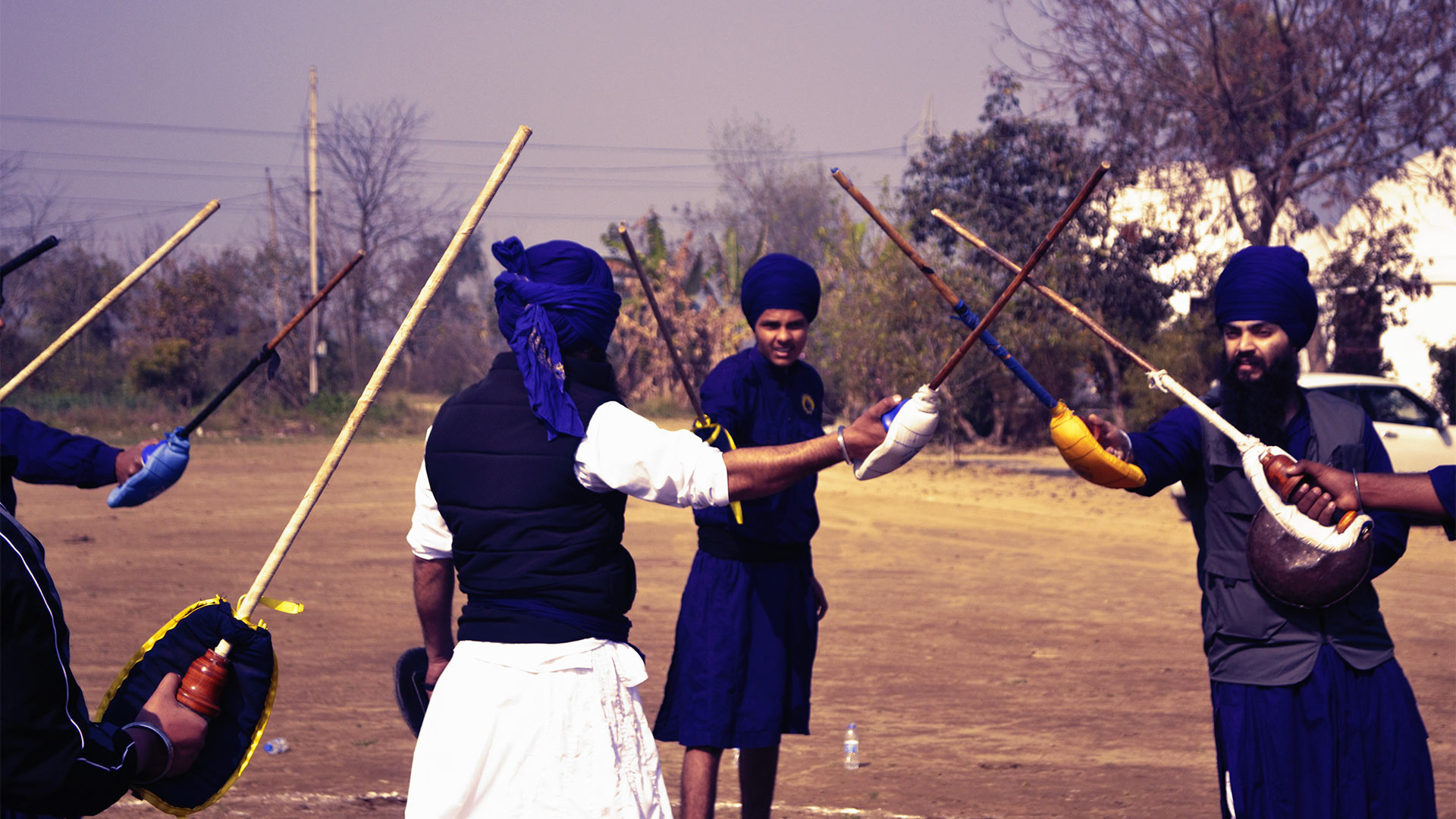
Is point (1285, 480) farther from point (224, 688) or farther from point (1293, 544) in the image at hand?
point (224, 688)

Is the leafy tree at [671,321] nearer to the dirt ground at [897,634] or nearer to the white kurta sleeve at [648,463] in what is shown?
the dirt ground at [897,634]

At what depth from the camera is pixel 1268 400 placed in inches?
138

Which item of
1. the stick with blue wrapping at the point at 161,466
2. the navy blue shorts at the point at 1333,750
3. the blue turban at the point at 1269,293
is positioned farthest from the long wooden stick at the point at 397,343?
the navy blue shorts at the point at 1333,750

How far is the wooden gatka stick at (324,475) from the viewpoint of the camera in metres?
2.27

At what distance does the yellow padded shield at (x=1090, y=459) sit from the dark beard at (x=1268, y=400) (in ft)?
1.25

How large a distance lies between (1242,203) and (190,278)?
900 inches

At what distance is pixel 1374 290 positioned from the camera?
1834 centimetres

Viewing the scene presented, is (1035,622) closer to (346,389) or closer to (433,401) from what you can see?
(346,389)

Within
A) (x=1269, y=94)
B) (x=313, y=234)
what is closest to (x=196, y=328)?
(x=313, y=234)

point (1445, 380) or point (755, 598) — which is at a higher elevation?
point (1445, 380)

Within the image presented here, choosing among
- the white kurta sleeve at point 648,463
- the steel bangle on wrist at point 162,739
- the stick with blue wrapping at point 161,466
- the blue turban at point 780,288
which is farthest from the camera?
the blue turban at point 780,288

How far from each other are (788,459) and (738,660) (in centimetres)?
139

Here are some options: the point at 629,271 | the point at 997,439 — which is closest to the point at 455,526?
the point at 997,439

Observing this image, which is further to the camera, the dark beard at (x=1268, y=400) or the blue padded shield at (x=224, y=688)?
the dark beard at (x=1268, y=400)
